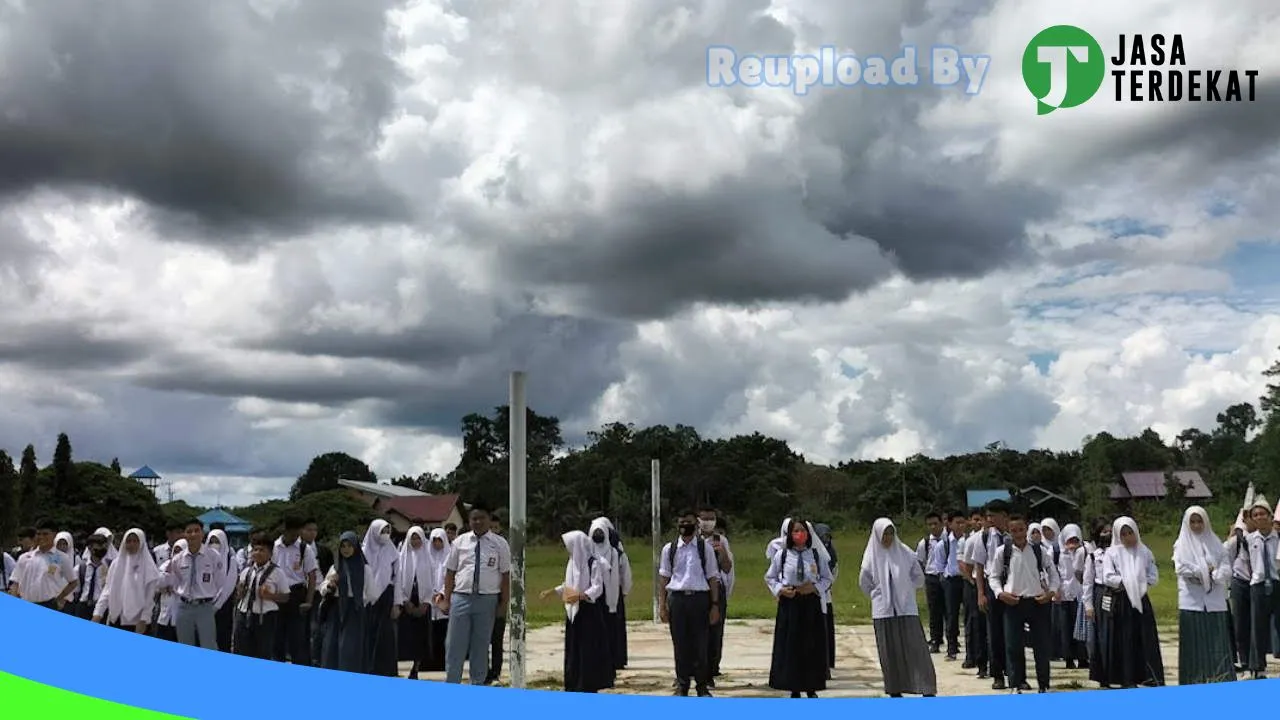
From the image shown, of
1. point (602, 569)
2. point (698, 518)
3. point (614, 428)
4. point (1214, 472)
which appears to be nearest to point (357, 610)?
point (602, 569)

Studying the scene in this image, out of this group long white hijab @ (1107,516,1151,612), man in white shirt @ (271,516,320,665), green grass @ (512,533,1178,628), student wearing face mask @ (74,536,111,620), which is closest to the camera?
long white hijab @ (1107,516,1151,612)

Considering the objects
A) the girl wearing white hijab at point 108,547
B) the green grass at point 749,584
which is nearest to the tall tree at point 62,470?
the green grass at point 749,584

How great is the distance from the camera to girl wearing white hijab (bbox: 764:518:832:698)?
29.0ft

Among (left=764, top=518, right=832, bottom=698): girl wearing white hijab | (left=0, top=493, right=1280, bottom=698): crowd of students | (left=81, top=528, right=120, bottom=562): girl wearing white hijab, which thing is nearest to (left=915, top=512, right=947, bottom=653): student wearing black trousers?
(left=0, top=493, right=1280, bottom=698): crowd of students

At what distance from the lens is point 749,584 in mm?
23703

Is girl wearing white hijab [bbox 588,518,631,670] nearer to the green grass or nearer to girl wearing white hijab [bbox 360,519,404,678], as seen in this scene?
the green grass

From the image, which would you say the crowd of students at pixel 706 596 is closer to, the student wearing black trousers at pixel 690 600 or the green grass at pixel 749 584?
the student wearing black trousers at pixel 690 600

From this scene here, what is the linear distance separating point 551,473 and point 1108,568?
21.8m

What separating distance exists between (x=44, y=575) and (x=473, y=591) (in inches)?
187

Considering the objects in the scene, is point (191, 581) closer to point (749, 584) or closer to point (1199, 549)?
point (1199, 549)

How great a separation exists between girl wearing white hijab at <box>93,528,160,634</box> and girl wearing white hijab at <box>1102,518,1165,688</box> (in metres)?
7.80

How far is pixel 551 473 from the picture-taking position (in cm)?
3011

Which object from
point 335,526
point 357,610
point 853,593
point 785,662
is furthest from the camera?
point 335,526

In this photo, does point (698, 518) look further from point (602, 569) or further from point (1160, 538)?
point (1160, 538)
